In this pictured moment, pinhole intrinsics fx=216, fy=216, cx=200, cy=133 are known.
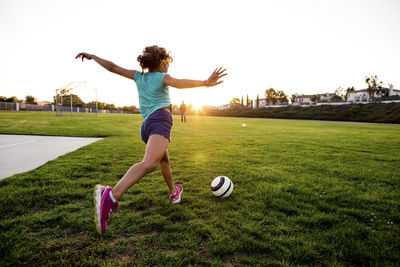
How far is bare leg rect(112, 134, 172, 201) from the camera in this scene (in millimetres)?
2271

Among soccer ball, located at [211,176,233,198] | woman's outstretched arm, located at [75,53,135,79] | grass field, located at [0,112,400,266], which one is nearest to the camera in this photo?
grass field, located at [0,112,400,266]

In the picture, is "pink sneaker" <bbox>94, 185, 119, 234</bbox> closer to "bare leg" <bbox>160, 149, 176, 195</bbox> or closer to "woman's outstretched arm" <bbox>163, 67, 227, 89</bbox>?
"bare leg" <bbox>160, 149, 176, 195</bbox>

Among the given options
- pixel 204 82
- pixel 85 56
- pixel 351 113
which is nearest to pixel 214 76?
pixel 204 82

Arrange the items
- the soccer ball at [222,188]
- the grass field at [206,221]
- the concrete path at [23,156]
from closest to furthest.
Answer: the grass field at [206,221] → the soccer ball at [222,188] → the concrete path at [23,156]

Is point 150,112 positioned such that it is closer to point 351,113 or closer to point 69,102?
point 351,113

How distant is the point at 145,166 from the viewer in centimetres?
236

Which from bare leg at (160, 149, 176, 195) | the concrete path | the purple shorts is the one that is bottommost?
the concrete path

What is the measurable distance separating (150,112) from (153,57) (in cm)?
67

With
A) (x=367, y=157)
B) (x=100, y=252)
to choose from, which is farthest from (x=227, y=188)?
(x=367, y=157)

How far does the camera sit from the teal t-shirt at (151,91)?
2.61 m

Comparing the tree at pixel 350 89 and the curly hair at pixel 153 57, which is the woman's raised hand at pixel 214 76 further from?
the tree at pixel 350 89

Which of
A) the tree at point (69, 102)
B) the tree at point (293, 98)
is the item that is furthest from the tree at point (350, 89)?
the tree at point (69, 102)

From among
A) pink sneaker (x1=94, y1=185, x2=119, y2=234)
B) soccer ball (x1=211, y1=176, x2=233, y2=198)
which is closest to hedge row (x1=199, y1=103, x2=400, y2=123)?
soccer ball (x1=211, y1=176, x2=233, y2=198)

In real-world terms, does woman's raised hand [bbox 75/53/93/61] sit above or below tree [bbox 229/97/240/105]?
below
